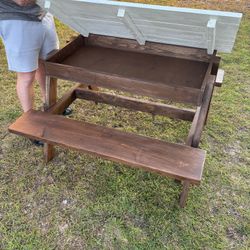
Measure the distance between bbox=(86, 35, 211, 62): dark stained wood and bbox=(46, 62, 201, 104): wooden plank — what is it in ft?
1.95

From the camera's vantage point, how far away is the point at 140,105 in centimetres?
260

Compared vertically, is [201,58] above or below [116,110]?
above

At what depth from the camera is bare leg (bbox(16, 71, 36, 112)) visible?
2271mm

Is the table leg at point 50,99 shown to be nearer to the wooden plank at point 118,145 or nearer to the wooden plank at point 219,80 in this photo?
the wooden plank at point 118,145

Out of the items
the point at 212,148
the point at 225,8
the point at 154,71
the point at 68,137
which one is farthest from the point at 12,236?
the point at 225,8

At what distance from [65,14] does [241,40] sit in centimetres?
327

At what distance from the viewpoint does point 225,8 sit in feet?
18.6

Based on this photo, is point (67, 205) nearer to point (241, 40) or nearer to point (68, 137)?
point (68, 137)

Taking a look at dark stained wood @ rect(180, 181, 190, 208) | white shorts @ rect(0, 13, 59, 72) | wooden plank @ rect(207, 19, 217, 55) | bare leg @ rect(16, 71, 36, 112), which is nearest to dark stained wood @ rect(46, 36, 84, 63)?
white shorts @ rect(0, 13, 59, 72)

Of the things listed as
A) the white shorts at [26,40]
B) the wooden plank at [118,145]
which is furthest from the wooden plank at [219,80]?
the white shorts at [26,40]

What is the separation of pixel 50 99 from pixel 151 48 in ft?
2.78

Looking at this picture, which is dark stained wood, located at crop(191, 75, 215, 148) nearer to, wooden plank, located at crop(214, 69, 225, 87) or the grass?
wooden plank, located at crop(214, 69, 225, 87)

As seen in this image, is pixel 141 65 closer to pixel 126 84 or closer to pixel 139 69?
pixel 139 69

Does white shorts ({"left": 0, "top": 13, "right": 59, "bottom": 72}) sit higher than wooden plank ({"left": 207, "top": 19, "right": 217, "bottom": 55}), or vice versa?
wooden plank ({"left": 207, "top": 19, "right": 217, "bottom": 55})
